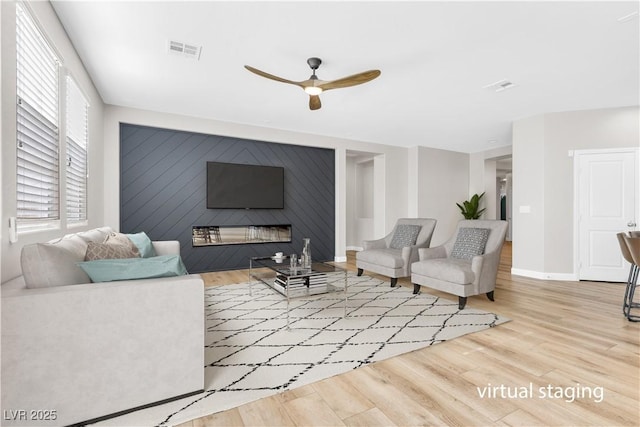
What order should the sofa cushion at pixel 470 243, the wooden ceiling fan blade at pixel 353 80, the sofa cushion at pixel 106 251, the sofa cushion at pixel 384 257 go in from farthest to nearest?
1. the sofa cushion at pixel 384 257
2. the sofa cushion at pixel 470 243
3. the wooden ceiling fan blade at pixel 353 80
4. the sofa cushion at pixel 106 251

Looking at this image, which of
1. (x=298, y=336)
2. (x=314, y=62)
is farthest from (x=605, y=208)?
(x=298, y=336)

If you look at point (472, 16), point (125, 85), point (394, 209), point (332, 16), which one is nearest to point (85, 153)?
point (125, 85)

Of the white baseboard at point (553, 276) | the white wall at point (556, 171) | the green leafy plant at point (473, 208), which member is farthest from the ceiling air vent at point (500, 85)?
the green leafy plant at point (473, 208)

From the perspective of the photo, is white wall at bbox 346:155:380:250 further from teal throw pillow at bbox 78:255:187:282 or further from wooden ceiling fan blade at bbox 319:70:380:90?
teal throw pillow at bbox 78:255:187:282

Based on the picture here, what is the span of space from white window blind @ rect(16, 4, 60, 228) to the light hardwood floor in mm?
1773

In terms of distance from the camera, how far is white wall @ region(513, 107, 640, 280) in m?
4.65

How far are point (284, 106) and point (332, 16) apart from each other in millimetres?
2231

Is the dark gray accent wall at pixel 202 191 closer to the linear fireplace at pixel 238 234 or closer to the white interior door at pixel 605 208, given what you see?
the linear fireplace at pixel 238 234

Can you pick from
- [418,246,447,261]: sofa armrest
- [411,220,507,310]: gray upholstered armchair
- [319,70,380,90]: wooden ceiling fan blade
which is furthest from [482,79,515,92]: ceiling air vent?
[418,246,447,261]: sofa armrest

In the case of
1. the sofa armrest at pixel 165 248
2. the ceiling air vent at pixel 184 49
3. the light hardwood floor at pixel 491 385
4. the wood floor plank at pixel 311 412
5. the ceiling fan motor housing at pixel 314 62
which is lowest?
the wood floor plank at pixel 311 412

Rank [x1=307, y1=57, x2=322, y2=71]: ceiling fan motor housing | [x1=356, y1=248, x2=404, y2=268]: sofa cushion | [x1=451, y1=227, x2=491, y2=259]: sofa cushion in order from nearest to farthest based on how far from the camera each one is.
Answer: [x1=307, y1=57, x2=322, y2=71]: ceiling fan motor housing
[x1=451, y1=227, x2=491, y2=259]: sofa cushion
[x1=356, y1=248, x2=404, y2=268]: sofa cushion

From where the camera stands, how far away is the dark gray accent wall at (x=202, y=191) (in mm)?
4809

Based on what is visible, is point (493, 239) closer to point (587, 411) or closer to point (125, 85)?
point (587, 411)

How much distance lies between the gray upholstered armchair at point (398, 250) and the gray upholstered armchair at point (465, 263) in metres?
0.34
